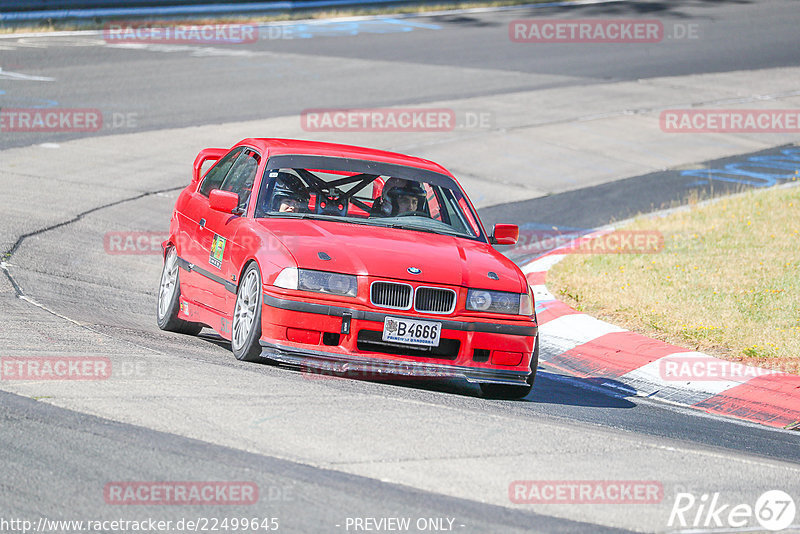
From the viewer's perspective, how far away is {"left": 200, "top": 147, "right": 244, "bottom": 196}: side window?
8.88 metres

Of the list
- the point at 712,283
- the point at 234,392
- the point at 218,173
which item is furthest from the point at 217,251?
the point at 712,283

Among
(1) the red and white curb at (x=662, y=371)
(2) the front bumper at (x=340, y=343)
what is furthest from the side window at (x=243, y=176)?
(1) the red and white curb at (x=662, y=371)

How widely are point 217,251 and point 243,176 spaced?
77 cm

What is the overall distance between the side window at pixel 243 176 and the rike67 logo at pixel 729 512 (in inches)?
159

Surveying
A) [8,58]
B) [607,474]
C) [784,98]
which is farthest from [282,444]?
[784,98]

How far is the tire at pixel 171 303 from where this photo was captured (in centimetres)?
858

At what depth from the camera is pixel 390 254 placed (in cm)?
716

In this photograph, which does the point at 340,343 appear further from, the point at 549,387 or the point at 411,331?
the point at 549,387

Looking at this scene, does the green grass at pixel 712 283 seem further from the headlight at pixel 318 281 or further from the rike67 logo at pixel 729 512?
the headlight at pixel 318 281

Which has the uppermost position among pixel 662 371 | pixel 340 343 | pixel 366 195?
pixel 366 195

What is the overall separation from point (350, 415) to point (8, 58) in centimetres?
1834

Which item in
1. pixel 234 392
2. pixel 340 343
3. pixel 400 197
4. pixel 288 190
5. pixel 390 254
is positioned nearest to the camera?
pixel 234 392

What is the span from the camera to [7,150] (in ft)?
51.0

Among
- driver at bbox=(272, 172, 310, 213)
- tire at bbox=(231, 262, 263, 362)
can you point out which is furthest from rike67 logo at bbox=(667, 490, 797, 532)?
driver at bbox=(272, 172, 310, 213)
